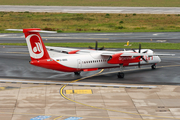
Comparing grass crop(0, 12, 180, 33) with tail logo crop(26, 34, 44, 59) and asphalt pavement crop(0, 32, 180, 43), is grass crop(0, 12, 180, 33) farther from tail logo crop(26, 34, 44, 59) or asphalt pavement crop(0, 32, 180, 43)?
tail logo crop(26, 34, 44, 59)

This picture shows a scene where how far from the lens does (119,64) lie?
3828 centimetres

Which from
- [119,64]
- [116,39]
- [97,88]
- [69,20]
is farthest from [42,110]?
[69,20]

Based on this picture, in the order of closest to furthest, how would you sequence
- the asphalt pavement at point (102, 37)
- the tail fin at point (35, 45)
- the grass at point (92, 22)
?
the tail fin at point (35, 45), the asphalt pavement at point (102, 37), the grass at point (92, 22)

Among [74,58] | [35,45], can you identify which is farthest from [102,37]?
[35,45]

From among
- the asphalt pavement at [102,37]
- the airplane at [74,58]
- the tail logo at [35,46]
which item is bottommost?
the asphalt pavement at [102,37]

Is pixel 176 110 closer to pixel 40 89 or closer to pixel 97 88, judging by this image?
pixel 97 88

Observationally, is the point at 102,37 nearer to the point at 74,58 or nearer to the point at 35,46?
the point at 74,58

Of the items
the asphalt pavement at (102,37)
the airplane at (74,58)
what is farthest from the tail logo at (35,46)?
the asphalt pavement at (102,37)

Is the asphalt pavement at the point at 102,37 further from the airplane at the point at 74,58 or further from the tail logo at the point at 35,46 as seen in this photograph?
the tail logo at the point at 35,46

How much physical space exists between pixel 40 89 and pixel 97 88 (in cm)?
651

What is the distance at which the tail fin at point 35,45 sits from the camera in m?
32.7

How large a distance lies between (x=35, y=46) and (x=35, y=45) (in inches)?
4.6

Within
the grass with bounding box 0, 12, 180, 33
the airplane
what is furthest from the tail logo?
the grass with bounding box 0, 12, 180, 33

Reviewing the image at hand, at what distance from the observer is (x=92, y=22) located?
3762 inches
